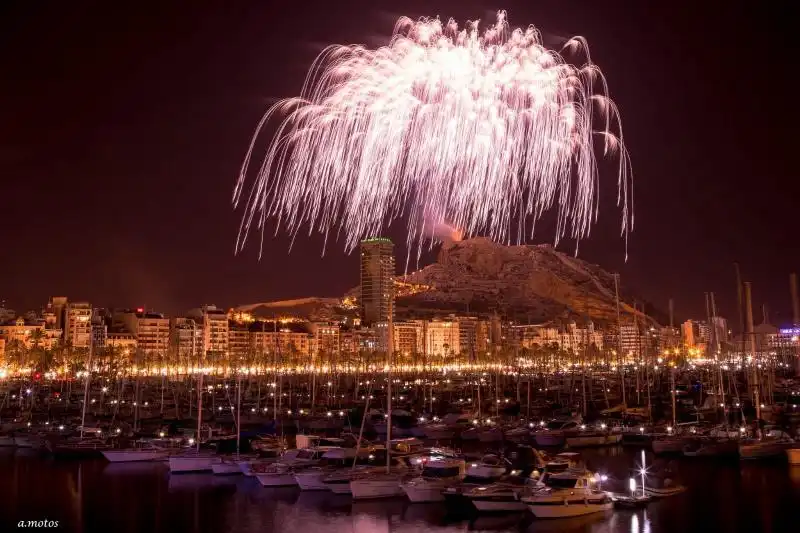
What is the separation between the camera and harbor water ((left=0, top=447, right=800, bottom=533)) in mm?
17906

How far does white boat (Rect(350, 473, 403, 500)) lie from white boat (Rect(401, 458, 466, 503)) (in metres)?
0.37

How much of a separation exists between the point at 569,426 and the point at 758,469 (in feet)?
33.4

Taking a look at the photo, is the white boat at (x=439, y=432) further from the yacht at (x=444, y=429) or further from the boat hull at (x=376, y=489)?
the boat hull at (x=376, y=489)

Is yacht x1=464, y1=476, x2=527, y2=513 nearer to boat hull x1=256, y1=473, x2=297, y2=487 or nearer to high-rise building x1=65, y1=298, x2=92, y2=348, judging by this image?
boat hull x1=256, y1=473, x2=297, y2=487

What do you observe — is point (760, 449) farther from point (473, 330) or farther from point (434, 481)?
point (473, 330)

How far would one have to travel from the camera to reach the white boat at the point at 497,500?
18.4 m

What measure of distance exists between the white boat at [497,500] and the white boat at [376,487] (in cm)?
→ 243

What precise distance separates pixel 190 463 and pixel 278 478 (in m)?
4.49

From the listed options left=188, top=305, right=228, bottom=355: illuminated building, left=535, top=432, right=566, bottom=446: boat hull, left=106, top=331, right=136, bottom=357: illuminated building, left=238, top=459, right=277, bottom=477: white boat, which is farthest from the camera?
left=188, top=305, right=228, bottom=355: illuminated building

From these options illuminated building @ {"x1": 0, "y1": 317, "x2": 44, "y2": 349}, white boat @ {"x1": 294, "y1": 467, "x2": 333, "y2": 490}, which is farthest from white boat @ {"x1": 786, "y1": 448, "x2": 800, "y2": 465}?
illuminated building @ {"x1": 0, "y1": 317, "x2": 44, "y2": 349}

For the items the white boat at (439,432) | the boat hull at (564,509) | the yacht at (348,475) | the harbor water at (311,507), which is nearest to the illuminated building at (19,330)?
the white boat at (439,432)

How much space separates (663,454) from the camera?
2817cm

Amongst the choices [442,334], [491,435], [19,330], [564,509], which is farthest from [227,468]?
[442,334]

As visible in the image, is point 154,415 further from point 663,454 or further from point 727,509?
point 727,509
